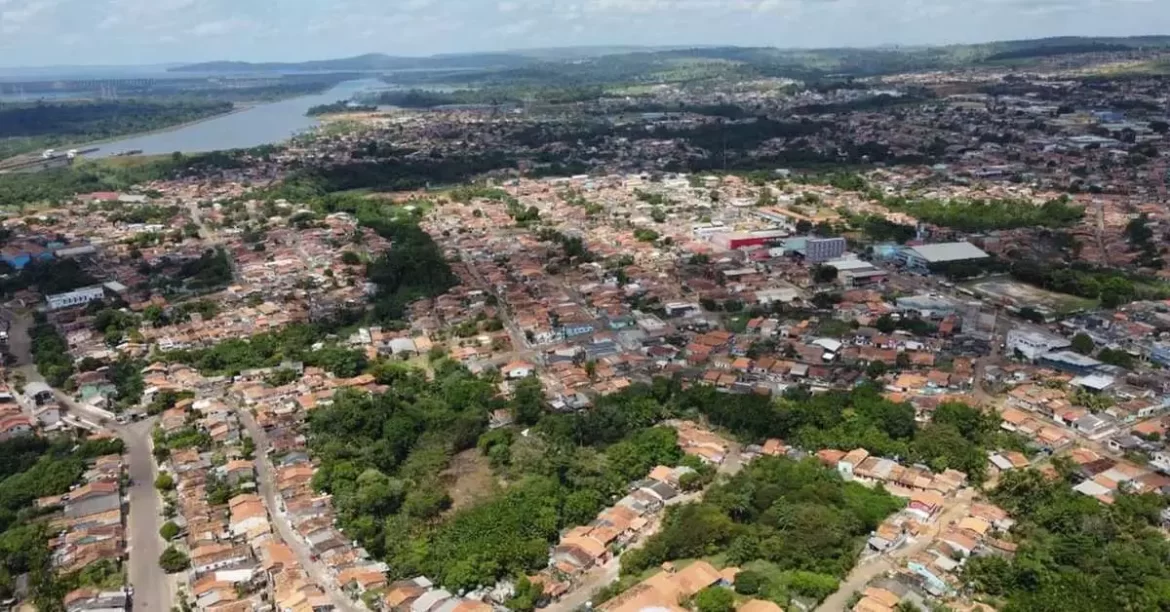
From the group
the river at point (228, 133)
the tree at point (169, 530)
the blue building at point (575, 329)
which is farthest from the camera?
the river at point (228, 133)

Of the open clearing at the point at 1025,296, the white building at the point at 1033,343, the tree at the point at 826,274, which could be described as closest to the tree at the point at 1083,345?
the white building at the point at 1033,343

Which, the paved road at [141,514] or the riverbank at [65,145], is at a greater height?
the riverbank at [65,145]

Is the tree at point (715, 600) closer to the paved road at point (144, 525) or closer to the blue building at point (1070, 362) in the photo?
the paved road at point (144, 525)

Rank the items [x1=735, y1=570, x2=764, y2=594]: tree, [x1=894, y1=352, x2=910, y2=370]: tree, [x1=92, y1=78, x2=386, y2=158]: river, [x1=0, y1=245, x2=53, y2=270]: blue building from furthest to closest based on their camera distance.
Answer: [x1=92, y1=78, x2=386, y2=158]: river < [x1=0, y1=245, x2=53, y2=270]: blue building < [x1=894, y1=352, x2=910, y2=370]: tree < [x1=735, y1=570, x2=764, y2=594]: tree

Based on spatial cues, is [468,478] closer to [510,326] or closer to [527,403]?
[527,403]

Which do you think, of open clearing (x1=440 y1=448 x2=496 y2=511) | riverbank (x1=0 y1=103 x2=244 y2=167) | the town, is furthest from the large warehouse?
riverbank (x1=0 y1=103 x2=244 y2=167)

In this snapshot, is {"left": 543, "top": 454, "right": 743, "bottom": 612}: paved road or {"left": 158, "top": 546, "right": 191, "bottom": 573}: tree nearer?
{"left": 543, "top": 454, "right": 743, "bottom": 612}: paved road

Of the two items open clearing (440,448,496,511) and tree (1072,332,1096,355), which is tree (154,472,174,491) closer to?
open clearing (440,448,496,511)
